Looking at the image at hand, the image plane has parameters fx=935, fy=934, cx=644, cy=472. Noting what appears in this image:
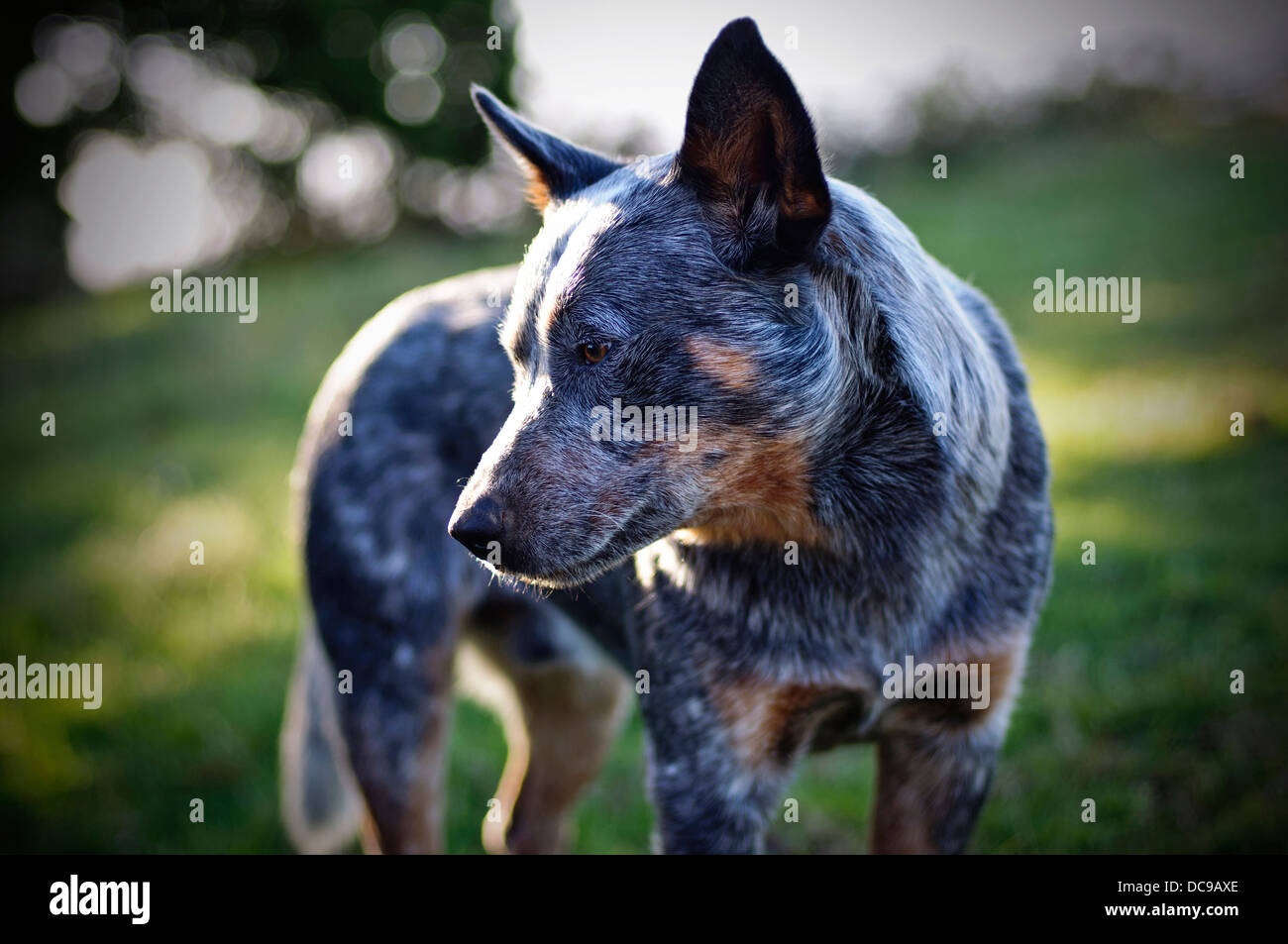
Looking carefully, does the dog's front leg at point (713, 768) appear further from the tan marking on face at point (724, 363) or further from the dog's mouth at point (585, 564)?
the tan marking on face at point (724, 363)

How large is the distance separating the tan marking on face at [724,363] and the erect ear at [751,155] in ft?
0.72

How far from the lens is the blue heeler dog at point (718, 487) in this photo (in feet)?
7.10

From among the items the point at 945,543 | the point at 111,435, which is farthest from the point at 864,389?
the point at 111,435

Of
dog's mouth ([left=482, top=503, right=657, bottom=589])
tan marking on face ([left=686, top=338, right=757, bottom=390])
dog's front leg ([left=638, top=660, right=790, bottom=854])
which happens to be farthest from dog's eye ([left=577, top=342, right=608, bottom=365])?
dog's front leg ([left=638, top=660, right=790, bottom=854])

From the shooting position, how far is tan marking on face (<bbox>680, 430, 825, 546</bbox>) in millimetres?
2199

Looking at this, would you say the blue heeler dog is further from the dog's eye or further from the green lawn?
the green lawn

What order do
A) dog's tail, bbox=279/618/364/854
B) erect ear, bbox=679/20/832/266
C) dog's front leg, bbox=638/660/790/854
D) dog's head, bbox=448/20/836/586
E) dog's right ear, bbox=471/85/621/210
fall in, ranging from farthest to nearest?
dog's tail, bbox=279/618/364/854
dog's right ear, bbox=471/85/621/210
dog's front leg, bbox=638/660/790/854
dog's head, bbox=448/20/836/586
erect ear, bbox=679/20/832/266

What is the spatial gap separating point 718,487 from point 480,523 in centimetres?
57

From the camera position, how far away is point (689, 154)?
221cm

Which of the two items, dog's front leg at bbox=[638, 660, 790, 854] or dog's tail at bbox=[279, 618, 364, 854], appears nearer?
dog's front leg at bbox=[638, 660, 790, 854]

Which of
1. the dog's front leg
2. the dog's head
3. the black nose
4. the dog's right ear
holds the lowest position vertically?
the dog's front leg

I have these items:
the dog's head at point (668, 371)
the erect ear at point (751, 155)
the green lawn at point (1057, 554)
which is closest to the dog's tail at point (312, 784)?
the green lawn at point (1057, 554)

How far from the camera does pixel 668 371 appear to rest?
7.06ft

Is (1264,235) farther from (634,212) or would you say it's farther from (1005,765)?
(634,212)
